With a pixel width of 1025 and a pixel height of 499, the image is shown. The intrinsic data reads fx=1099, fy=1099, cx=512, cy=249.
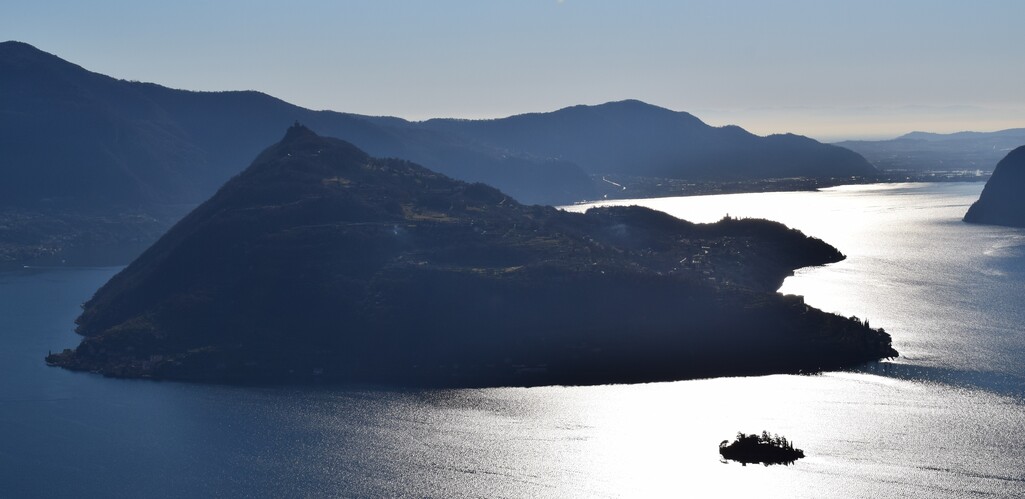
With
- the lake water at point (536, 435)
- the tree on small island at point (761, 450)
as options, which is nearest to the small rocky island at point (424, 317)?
the lake water at point (536, 435)

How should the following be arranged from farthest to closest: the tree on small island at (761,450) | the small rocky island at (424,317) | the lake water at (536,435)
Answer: the small rocky island at (424,317) < the tree on small island at (761,450) < the lake water at (536,435)

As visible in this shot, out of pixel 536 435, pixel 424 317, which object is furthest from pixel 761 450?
pixel 424 317

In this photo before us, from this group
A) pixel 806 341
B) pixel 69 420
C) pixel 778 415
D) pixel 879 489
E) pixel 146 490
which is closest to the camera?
pixel 879 489

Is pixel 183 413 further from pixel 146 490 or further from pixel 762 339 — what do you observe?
pixel 762 339

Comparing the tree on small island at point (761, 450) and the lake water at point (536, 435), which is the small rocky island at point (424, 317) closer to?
the lake water at point (536, 435)

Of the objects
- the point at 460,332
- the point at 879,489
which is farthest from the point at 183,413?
the point at 879,489

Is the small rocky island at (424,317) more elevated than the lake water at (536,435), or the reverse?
the small rocky island at (424,317)
